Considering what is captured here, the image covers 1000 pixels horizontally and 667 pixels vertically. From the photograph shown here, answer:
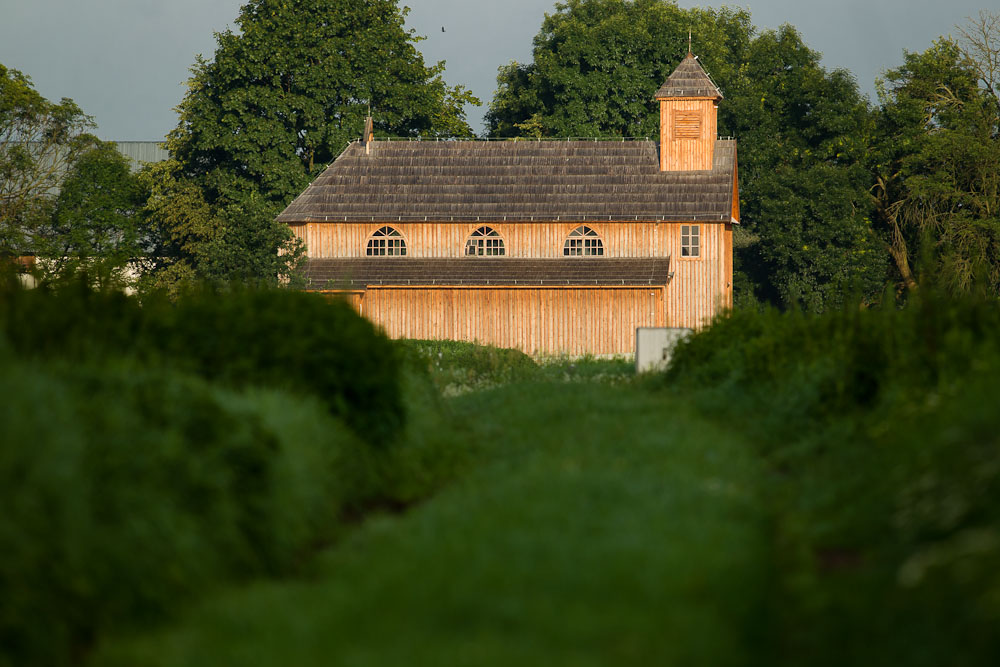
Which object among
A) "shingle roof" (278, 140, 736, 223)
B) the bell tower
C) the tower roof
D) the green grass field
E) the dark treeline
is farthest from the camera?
the dark treeline

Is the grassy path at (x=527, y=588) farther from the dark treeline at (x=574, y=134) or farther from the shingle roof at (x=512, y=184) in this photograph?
the dark treeline at (x=574, y=134)

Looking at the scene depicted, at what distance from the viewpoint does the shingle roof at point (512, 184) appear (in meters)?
42.0

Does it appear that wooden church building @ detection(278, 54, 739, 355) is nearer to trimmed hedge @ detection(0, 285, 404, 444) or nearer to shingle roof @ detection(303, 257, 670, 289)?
shingle roof @ detection(303, 257, 670, 289)

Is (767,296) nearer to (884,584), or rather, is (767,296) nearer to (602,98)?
(602,98)

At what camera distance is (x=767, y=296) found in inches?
2069

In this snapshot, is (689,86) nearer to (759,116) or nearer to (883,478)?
(759,116)

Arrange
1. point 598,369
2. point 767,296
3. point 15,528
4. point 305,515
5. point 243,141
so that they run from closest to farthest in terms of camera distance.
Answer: point 15,528 → point 305,515 → point 598,369 → point 243,141 → point 767,296

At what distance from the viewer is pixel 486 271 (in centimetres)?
4062

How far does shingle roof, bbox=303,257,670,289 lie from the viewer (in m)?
39.7

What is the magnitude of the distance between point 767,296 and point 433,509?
1799 inches

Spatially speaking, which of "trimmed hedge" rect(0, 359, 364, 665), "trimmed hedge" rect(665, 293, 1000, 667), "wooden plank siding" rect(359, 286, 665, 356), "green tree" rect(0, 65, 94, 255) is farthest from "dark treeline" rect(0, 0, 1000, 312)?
"trimmed hedge" rect(0, 359, 364, 665)

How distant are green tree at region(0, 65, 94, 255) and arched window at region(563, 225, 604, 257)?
75.6 feet

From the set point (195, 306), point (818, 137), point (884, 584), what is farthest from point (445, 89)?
point (884, 584)

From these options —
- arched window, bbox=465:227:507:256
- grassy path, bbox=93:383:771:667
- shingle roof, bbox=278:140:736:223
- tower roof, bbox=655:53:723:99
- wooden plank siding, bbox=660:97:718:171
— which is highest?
tower roof, bbox=655:53:723:99
